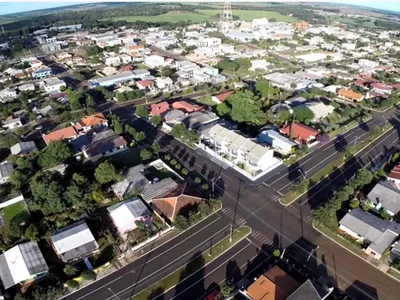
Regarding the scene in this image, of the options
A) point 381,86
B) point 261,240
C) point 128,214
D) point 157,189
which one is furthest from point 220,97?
point 381,86

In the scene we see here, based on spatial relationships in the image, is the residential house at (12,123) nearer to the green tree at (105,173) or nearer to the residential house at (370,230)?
the green tree at (105,173)

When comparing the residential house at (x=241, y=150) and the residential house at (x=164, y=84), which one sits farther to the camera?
the residential house at (x=164, y=84)

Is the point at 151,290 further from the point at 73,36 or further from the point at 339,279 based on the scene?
the point at 73,36

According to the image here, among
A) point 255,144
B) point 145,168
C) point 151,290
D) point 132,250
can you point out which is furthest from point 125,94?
point 151,290

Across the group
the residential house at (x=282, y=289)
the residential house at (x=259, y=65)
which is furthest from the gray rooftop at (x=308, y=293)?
the residential house at (x=259, y=65)

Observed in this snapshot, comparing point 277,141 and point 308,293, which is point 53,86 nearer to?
point 277,141

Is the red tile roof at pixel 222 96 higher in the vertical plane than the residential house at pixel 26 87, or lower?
higher
